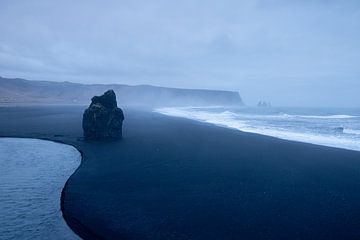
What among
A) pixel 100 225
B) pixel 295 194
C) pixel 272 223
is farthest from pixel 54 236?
pixel 295 194

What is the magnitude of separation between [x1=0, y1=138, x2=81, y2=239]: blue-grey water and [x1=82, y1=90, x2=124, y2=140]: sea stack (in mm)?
3922

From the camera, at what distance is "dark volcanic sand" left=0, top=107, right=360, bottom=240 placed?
7984 millimetres

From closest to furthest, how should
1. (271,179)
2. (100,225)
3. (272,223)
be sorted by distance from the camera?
(100,225) → (272,223) → (271,179)

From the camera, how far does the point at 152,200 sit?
32.9 ft

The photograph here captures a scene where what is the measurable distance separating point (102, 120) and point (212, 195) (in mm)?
15144

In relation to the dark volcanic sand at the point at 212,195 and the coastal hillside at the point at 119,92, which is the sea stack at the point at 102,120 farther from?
the coastal hillside at the point at 119,92

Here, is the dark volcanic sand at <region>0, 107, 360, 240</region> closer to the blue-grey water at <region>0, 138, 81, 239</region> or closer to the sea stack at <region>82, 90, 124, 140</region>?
the blue-grey water at <region>0, 138, 81, 239</region>

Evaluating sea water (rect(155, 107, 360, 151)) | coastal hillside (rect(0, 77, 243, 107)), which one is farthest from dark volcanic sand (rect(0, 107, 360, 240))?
coastal hillside (rect(0, 77, 243, 107))

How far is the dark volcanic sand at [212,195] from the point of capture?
7.98m

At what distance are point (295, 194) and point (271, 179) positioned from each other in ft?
6.18

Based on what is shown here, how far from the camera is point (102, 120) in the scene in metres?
23.4

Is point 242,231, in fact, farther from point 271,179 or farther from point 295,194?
point 271,179

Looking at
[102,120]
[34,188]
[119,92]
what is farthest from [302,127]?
[119,92]

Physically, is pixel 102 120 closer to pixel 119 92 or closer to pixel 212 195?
pixel 212 195
